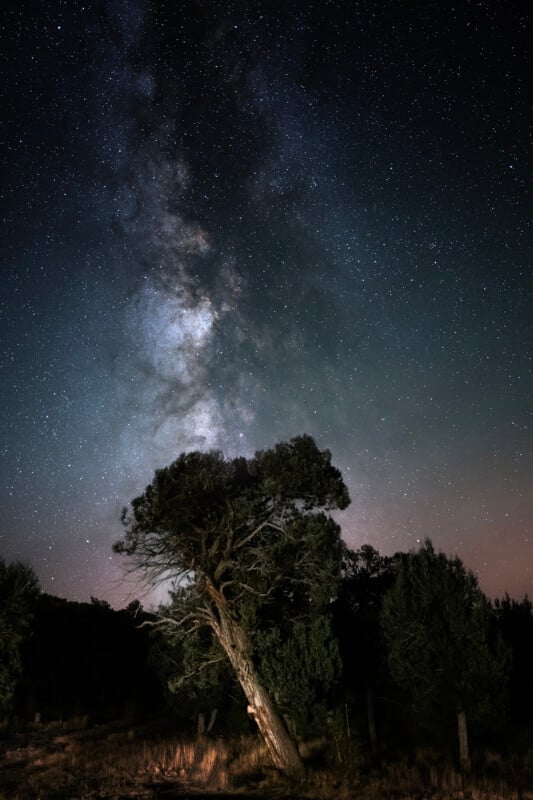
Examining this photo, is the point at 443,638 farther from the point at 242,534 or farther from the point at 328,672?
the point at 242,534

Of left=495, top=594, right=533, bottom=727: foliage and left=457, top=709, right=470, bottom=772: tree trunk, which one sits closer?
left=457, top=709, right=470, bottom=772: tree trunk

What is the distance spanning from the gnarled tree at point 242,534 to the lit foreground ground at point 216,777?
5.45ft

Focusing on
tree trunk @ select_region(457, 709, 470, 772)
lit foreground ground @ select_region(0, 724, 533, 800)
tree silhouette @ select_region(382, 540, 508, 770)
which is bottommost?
lit foreground ground @ select_region(0, 724, 533, 800)

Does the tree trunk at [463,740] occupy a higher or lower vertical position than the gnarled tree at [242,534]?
lower

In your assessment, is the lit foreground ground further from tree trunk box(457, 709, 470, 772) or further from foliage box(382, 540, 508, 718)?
foliage box(382, 540, 508, 718)

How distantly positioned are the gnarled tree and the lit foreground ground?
1.66 m

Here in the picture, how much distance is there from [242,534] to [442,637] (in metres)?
8.63

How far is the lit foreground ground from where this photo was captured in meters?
12.4

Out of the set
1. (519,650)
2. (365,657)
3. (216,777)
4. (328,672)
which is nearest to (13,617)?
(216,777)

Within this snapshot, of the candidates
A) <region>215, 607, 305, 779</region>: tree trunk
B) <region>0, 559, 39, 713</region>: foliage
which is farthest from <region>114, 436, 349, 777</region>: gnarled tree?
<region>0, 559, 39, 713</region>: foliage

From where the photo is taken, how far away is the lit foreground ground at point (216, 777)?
1245cm

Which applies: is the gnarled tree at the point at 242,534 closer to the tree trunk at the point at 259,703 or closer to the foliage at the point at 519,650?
the tree trunk at the point at 259,703

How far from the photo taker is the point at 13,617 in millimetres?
20906

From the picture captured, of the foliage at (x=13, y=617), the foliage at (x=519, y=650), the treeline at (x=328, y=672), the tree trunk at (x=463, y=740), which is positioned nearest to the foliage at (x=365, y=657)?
the treeline at (x=328, y=672)
